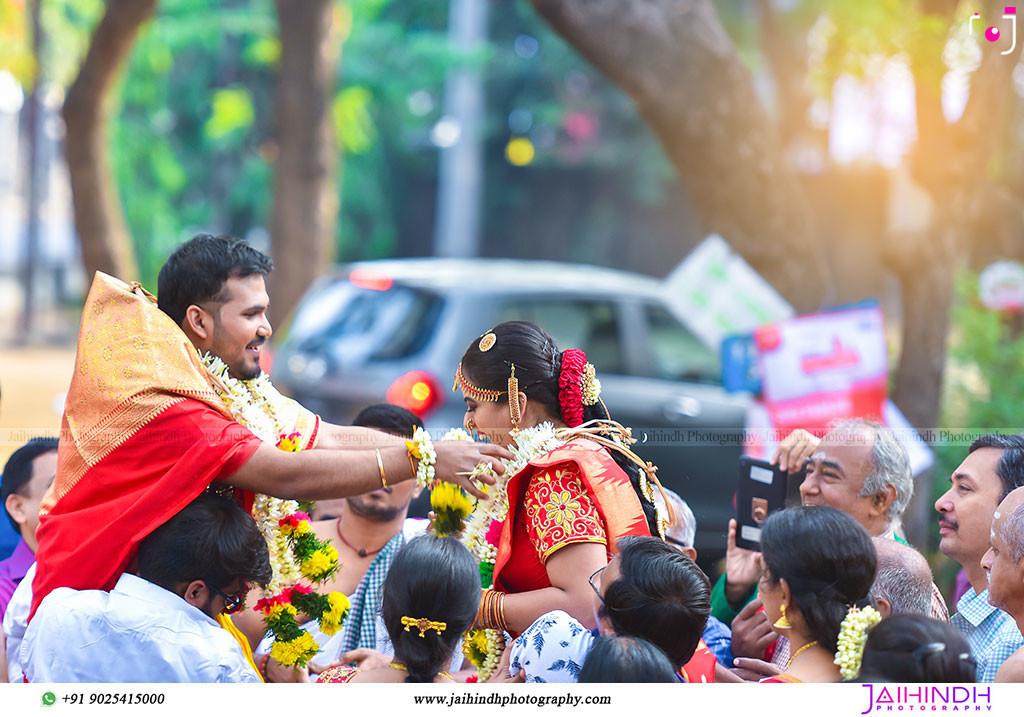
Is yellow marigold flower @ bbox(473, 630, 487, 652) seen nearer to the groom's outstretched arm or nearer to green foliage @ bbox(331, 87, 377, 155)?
the groom's outstretched arm

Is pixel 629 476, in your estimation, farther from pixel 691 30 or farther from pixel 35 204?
pixel 35 204

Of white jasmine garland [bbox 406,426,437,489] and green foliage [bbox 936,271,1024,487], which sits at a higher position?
white jasmine garland [bbox 406,426,437,489]

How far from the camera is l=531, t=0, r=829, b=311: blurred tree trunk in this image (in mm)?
5438

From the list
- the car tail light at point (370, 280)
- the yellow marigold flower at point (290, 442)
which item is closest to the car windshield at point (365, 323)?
the car tail light at point (370, 280)

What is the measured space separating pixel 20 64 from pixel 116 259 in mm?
4694

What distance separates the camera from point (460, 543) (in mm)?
2420

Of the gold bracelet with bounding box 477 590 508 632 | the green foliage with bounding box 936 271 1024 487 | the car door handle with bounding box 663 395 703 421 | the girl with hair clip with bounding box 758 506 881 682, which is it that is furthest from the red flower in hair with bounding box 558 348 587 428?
the green foliage with bounding box 936 271 1024 487

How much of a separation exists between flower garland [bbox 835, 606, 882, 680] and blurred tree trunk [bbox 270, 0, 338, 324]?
629 centimetres

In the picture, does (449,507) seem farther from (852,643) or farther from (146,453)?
(852,643)

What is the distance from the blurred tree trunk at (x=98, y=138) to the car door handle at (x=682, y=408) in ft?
13.5

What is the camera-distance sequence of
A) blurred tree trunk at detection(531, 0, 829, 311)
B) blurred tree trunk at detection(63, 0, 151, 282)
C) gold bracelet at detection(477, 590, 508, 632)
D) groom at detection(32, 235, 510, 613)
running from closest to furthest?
1. groom at detection(32, 235, 510, 613)
2. gold bracelet at detection(477, 590, 508, 632)
3. blurred tree trunk at detection(531, 0, 829, 311)
4. blurred tree trunk at detection(63, 0, 151, 282)

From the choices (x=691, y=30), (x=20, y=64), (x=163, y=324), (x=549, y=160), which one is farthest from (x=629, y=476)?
(x=549, y=160)

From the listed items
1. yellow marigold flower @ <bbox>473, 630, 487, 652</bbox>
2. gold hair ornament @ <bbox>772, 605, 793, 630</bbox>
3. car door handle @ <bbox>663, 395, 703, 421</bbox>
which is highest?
gold hair ornament @ <bbox>772, 605, 793, 630</bbox>

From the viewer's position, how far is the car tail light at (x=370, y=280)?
597 cm
